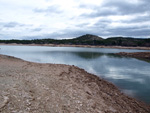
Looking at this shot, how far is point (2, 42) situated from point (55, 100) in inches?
7404

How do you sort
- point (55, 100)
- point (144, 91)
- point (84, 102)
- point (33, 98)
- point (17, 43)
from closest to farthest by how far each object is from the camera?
point (33, 98)
point (55, 100)
point (84, 102)
point (144, 91)
point (17, 43)

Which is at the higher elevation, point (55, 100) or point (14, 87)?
point (14, 87)

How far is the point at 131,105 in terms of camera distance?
9500 millimetres

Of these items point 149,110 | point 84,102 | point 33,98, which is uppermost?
point 33,98

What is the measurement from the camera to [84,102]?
24.7 feet

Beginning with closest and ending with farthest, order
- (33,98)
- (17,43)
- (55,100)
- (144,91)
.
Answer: (33,98) → (55,100) → (144,91) → (17,43)

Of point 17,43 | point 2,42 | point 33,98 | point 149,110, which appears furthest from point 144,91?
point 2,42

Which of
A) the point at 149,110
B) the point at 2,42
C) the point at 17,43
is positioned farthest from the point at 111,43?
the point at 149,110

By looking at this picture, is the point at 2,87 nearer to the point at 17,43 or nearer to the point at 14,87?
the point at 14,87

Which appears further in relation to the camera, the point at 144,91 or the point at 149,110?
the point at 144,91

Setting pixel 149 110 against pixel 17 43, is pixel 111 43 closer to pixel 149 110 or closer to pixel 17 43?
pixel 17 43

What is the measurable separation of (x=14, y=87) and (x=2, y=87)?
1.78 ft

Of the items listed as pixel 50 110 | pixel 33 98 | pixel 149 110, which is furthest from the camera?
pixel 149 110

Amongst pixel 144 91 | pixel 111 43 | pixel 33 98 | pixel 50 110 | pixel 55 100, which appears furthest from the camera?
pixel 111 43
